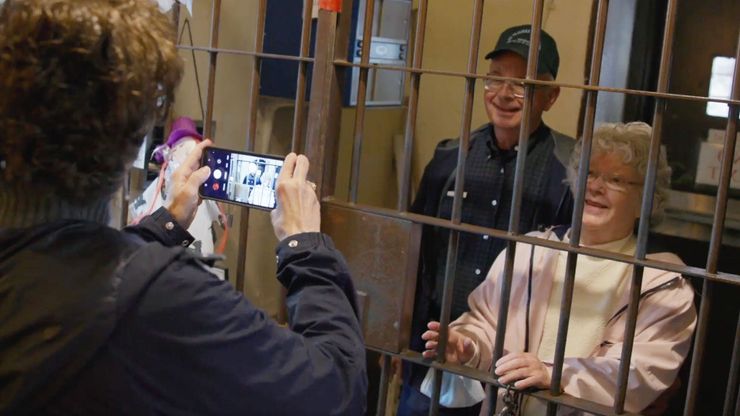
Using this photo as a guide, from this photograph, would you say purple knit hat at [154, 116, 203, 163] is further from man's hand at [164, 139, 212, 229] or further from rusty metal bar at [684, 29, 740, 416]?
rusty metal bar at [684, 29, 740, 416]

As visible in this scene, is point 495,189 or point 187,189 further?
point 495,189

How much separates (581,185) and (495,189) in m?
0.65

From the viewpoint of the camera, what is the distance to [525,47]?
79.0 inches

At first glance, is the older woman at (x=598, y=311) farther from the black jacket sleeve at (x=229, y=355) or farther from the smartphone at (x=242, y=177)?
the black jacket sleeve at (x=229, y=355)

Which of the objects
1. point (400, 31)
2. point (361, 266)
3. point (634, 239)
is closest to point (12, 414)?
point (361, 266)

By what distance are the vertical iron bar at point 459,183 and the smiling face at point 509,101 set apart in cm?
49

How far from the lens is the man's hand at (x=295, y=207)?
1.21m

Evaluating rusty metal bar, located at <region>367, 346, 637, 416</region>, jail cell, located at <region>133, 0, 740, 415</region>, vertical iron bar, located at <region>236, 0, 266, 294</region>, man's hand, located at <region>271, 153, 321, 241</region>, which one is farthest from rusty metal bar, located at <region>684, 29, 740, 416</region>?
vertical iron bar, located at <region>236, 0, 266, 294</region>

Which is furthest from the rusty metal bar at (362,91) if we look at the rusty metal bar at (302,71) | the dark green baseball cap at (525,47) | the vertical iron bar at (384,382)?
the dark green baseball cap at (525,47)

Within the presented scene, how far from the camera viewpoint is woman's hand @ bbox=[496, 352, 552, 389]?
1.45 metres

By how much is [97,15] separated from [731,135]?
0.94 meters

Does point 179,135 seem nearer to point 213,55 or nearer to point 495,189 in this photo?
point 213,55

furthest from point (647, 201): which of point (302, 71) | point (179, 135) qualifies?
point (179, 135)

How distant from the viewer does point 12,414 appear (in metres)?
0.81
